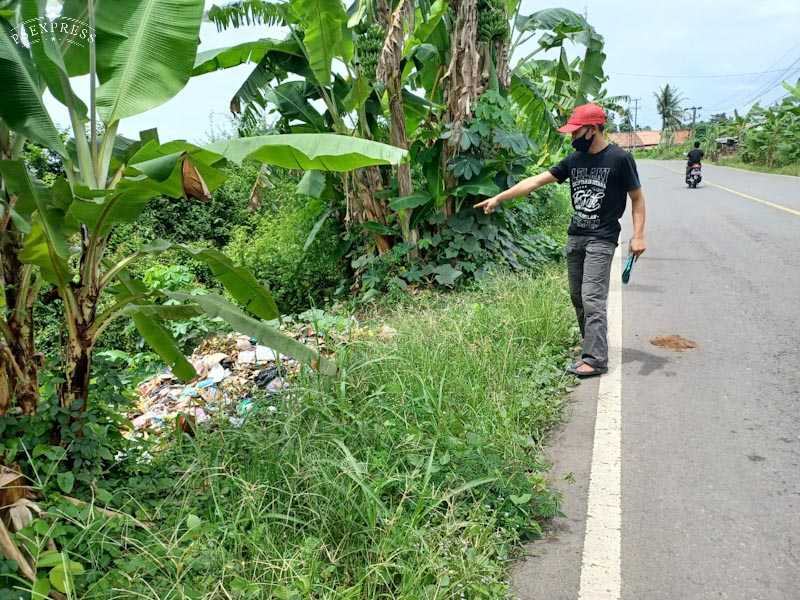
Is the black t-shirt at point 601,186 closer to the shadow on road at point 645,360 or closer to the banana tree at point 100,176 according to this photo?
the shadow on road at point 645,360

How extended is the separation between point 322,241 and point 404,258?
2081 mm

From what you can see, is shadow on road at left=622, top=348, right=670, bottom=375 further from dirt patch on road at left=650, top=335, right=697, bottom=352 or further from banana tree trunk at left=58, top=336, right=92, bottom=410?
banana tree trunk at left=58, top=336, right=92, bottom=410

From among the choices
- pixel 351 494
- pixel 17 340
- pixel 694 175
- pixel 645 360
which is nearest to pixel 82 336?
pixel 17 340

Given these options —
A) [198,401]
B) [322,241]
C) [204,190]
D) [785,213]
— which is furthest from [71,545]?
[785,213]

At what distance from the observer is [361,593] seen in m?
2.62

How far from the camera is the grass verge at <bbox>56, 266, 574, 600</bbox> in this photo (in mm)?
2613

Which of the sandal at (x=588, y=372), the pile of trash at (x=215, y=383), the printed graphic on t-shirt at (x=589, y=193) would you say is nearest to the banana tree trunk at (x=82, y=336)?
the pile of trash at (x=215, y=383)

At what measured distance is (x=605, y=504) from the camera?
11.3ft

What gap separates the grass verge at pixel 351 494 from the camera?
2613mm

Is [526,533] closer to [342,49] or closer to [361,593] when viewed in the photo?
[361,593]

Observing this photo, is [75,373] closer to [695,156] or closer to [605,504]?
[605,504]

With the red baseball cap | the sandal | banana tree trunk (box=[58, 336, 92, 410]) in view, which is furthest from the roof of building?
banana tree trunk (box=[58, 336, 92, 410])

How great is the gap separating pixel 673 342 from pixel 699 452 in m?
2.18

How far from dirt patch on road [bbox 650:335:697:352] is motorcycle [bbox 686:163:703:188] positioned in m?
17.9
